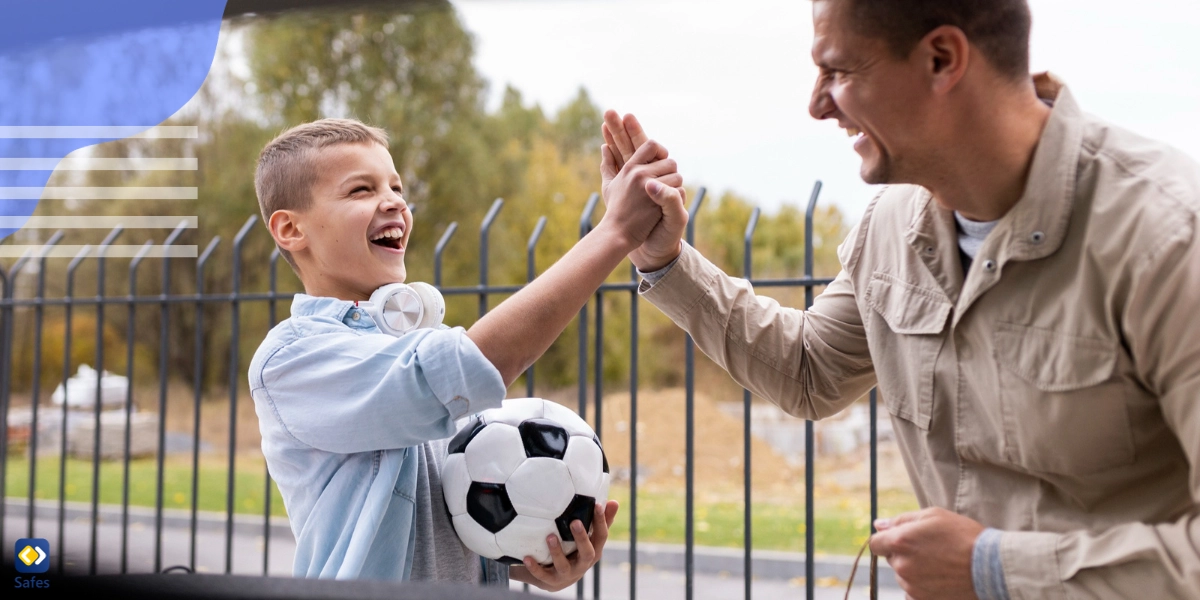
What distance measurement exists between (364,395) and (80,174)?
605 inches

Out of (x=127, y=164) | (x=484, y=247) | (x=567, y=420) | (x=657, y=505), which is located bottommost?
(x=657, y=505)

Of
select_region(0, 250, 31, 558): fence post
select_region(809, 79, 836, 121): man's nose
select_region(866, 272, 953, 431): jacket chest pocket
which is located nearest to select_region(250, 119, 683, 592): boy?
select_region(809, 79, 836, 121): man's nose

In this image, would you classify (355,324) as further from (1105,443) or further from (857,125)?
(1105,443)

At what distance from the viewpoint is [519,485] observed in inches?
72.4

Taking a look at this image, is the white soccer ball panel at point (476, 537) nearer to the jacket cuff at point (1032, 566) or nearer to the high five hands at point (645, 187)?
the high five hands at point (645, 187)

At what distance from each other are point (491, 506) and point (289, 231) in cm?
79

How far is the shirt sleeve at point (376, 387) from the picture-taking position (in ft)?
5.44

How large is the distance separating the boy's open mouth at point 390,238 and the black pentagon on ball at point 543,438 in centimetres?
51

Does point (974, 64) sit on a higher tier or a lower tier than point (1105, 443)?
higher

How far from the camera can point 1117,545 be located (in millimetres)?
1387

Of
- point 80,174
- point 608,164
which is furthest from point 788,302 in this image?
point 608,164

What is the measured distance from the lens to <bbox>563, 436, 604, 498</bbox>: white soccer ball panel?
1.88m

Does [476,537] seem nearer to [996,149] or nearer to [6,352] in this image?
[996,149]

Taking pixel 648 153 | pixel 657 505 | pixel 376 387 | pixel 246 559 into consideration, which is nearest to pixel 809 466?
pixel 648 153
